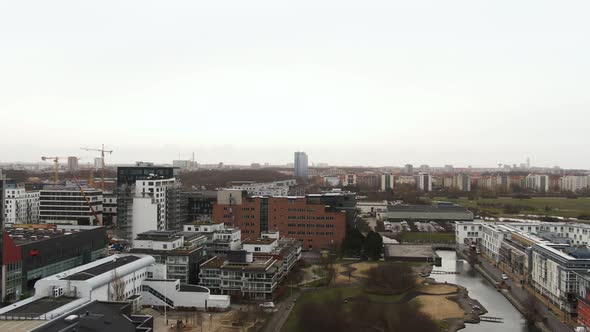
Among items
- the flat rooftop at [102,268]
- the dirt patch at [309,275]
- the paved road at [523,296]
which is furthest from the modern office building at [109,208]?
the paved road at [523,296]

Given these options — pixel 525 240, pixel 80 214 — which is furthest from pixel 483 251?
pixel 80 214

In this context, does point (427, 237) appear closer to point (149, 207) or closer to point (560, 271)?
point (560, 271)

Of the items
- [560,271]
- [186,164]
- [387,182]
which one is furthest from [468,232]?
[186,164]

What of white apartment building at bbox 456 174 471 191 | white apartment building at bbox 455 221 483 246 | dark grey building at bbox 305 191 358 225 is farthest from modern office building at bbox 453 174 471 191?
dark grey building at bbox 305 191 358 225

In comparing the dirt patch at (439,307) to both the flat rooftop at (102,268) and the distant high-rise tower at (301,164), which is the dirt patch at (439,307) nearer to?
the flat rooftop at (102,268)

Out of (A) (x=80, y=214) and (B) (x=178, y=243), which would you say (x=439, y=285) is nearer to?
(B) (x=178, y=243)

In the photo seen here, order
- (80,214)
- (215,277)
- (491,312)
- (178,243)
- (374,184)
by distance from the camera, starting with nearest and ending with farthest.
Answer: (491,312) < (215,277) < (178,243) < (80,214) < (374,184)
